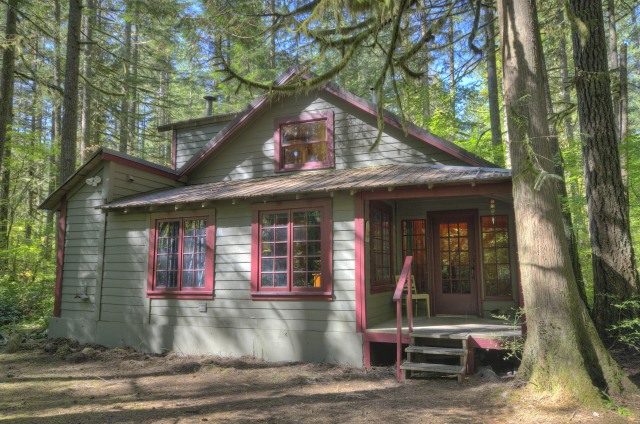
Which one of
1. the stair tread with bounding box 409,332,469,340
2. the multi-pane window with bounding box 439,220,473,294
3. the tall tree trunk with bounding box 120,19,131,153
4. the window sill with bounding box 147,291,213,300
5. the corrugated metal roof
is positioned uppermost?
the tall tree trunk with bounding box 120,19,131,153

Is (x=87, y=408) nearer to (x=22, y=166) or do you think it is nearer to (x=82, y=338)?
(x=82, y=338)

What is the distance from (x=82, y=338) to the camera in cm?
949

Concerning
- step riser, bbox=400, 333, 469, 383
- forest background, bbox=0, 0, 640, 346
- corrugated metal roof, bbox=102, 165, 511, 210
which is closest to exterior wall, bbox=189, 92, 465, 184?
corrugated metal roof, bbox=102, 165, 511, 210

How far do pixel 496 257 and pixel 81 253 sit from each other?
Result: 8.70 m

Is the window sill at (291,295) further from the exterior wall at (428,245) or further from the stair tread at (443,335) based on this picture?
the stair tread at (443,335)

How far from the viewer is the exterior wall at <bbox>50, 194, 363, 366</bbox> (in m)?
7.47

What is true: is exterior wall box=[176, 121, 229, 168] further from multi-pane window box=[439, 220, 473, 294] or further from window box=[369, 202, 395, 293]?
multi-pane window box=[439, 220, 473, 294]

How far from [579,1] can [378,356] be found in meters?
6.56

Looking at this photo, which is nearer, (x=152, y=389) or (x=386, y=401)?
(x=386, y=401)

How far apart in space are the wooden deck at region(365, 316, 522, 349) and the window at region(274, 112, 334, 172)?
3599mm

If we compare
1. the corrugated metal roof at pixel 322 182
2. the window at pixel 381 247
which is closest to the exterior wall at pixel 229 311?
the corrugated metal roof at pixel 322 182

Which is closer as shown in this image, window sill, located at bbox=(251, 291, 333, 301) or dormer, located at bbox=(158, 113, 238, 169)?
window sill, located at bbox=(251, 291, 333, 301)

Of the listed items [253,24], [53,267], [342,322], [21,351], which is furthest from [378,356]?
[53,267]

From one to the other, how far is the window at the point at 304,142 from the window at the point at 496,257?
3.43 meters
